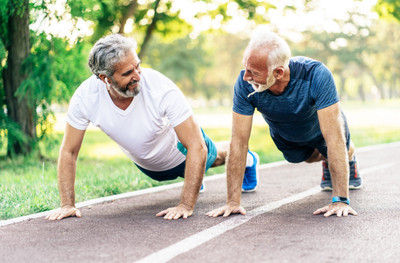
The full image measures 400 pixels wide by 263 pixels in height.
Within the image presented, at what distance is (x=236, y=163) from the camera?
14.5ft

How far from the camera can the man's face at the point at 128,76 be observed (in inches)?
167

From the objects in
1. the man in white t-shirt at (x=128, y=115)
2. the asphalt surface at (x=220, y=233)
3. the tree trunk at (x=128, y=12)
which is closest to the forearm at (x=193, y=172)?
the man in white t-shirt at (x=128, y=115)

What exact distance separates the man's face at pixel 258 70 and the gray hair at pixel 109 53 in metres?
1.00

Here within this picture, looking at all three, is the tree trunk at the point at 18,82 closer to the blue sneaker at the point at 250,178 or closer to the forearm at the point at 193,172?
the blue sneaker at the point at 250,178

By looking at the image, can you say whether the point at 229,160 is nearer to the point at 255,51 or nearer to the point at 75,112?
the point at 255,51

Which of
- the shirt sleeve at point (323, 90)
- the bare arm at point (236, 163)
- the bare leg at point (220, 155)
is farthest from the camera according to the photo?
the bare leg at point (220, 155)

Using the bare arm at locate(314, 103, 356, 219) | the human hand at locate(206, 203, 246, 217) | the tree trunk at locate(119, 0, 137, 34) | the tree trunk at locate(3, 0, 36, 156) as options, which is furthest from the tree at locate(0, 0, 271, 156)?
the tree trunk at locate(119, 0, 137, 34)

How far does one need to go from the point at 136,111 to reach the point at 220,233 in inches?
55.9

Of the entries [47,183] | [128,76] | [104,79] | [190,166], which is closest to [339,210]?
[190,166]

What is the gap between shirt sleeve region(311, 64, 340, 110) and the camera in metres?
4.17

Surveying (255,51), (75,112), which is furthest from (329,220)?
(75,112)

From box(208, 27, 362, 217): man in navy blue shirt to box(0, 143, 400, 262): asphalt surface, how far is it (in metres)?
0.30

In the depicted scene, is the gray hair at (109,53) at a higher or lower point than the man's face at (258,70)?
higher

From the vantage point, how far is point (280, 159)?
9.24 metres
